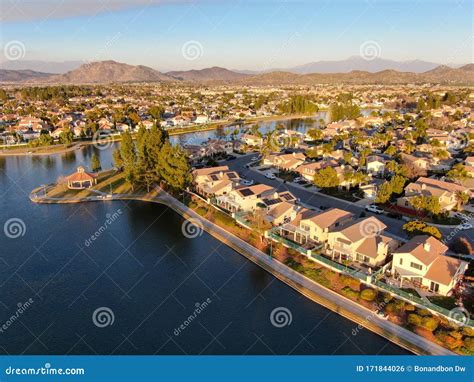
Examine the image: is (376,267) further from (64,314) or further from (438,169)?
(438,169)

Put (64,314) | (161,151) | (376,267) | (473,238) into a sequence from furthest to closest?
(161,151) < (473,238) < (376,267) < (64,314)

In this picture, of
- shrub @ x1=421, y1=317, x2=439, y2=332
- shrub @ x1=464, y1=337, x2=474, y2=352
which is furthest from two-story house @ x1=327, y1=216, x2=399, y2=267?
shrub @ x1=464, y1=337, x2=474, y2=352

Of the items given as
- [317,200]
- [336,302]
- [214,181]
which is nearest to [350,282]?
[336,302]

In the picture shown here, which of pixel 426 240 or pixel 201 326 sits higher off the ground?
pixel 426 240

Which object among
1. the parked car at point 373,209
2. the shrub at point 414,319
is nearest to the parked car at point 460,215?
the parked car at point 373,209

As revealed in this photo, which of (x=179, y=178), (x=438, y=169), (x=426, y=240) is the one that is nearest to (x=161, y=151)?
(x=179, y=178)
